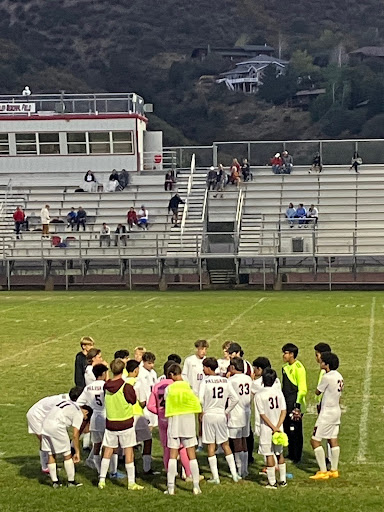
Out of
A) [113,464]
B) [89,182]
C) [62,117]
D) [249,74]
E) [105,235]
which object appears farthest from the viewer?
[249,74]

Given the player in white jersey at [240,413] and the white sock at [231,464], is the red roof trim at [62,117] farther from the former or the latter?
the white sock at [231,464]

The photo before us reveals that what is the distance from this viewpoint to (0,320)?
2778cm

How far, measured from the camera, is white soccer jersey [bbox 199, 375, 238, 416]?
11969 millimetres

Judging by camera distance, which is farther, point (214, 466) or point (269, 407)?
point (214, 466)

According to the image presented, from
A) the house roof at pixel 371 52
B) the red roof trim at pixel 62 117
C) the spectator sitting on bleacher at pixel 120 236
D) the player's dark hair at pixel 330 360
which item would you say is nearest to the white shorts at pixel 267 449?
the player's dark hair at pixel 330 360

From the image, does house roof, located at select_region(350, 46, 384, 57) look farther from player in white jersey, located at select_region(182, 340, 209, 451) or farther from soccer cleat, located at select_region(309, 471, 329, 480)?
soccer cleat, located at select_region(309, 471, 329, 480)

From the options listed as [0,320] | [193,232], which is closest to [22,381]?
[0,320]

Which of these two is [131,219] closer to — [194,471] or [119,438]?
[119,438]

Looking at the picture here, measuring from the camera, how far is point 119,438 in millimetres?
11883

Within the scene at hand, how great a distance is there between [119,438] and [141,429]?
2.38 feet

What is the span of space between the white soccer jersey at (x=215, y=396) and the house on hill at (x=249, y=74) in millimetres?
134544

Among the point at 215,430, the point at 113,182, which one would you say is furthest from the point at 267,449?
the point at 113,182

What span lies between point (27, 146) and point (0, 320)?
2007 cm

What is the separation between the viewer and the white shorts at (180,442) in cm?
1176
